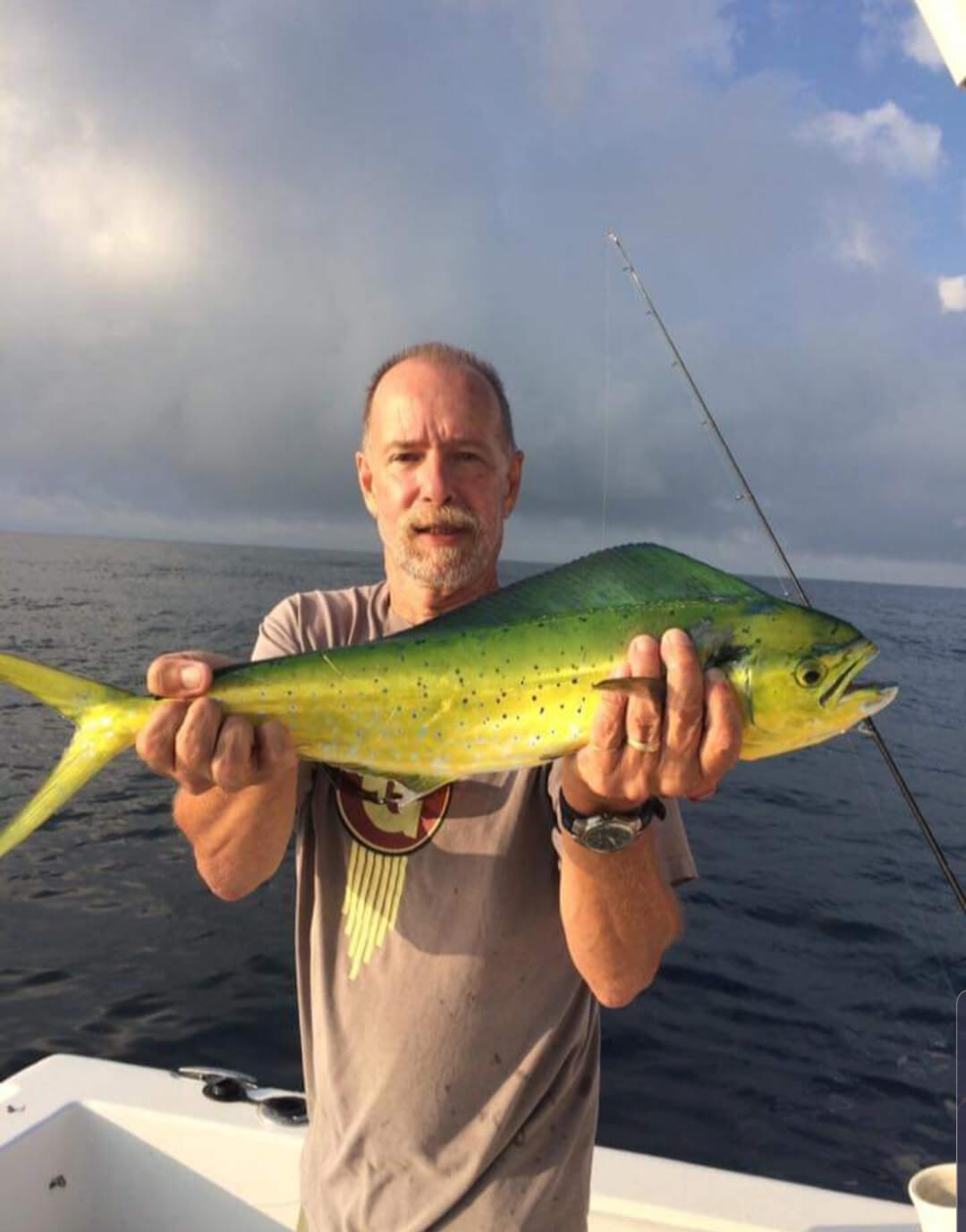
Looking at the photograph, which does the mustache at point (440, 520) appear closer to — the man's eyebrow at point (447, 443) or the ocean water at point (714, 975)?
the man's eyebrow at point (447, 443)

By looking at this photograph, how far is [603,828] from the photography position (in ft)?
6.30

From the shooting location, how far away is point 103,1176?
11.3 feet

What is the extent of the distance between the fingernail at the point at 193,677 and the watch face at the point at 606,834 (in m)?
0.83

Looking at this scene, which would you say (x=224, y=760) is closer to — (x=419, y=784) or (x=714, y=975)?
(x=419, y=784)

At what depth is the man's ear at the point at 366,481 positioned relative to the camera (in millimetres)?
2449

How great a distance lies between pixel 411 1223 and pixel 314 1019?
445 millimetres

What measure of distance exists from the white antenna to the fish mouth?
116cm

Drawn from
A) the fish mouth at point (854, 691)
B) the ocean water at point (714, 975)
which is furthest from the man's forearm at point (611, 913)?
the ocean water at point (714, 975)

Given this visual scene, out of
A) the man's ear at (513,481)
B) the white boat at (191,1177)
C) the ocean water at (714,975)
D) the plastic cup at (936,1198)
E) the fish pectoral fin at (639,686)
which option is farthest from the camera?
the ocean water at (714,975)

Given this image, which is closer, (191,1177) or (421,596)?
(421,596)

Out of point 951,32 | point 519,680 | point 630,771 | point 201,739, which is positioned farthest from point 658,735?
point 951,32

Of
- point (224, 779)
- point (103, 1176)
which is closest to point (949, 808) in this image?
point (103, 1176)

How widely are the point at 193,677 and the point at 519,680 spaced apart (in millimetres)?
678

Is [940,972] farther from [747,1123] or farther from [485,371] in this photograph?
[485,371]
